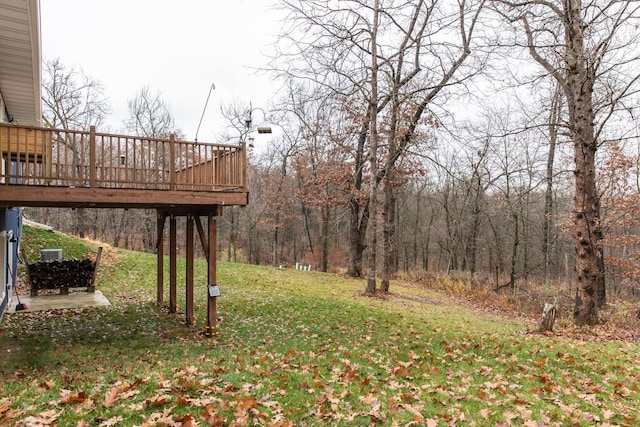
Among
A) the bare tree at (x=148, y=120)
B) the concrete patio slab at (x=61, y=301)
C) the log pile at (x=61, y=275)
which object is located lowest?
the concrete patio slab at (x=61, y=301)

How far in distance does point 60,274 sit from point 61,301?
1527mm

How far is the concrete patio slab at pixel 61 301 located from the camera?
10.9 m

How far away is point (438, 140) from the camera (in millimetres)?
12945

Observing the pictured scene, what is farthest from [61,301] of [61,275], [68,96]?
[68,96]

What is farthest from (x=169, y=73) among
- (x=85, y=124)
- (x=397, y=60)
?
(x=397, y=60)

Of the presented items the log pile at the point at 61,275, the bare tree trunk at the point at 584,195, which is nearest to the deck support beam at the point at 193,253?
the log pile at the point at 61,275

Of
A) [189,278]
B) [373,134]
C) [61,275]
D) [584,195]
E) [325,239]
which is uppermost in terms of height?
[373,134]

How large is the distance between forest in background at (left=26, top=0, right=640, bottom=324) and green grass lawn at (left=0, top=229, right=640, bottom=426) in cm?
436

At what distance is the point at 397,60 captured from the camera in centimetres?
1516

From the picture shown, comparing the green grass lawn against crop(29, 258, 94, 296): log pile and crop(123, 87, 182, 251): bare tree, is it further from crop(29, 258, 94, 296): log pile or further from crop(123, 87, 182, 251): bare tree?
crop(123, 87, 182, 251): bare tree

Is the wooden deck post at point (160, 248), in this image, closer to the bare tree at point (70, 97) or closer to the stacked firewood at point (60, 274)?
the stacked firewood at point (60, 274)

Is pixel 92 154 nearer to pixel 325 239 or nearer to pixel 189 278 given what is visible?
pixel 189 278

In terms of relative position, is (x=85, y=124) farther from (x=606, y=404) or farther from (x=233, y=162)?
(x=606, y=404)

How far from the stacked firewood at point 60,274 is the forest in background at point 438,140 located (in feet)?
23.5
